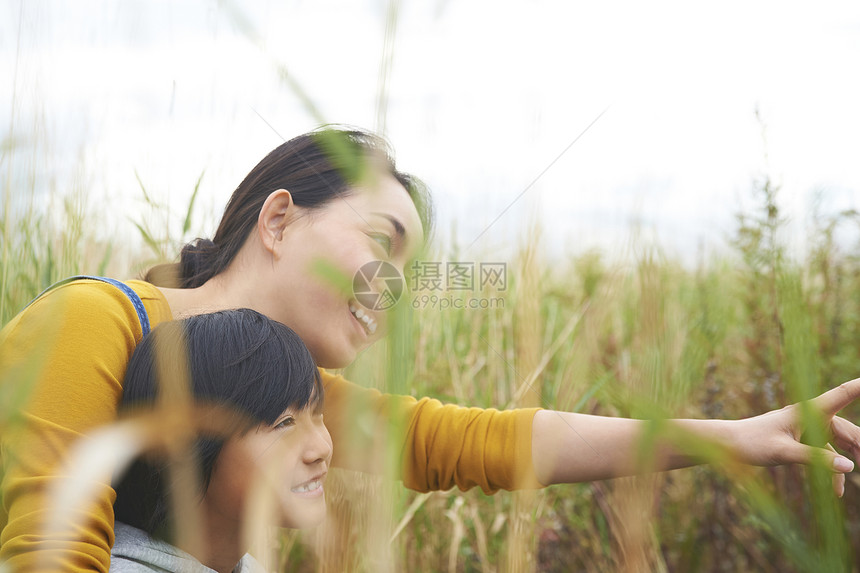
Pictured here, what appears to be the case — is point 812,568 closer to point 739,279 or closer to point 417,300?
point 417,300

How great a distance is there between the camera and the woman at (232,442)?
0.76m

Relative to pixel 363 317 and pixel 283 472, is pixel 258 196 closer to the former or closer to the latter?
pixel 363 317

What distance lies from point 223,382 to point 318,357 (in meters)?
0.18

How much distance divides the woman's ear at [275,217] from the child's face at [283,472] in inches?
10.7

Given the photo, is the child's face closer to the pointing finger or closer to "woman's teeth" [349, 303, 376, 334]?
"woman's teeth" [349, 303, 376, 334]

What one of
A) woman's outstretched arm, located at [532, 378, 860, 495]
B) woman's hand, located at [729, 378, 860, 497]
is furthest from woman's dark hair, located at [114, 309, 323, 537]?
woman's hand, located at [729, 378, 860, 497]

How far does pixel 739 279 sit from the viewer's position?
1.49m

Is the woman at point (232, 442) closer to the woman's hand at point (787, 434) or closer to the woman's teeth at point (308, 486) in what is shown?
the woman's teeth at point (308, 486)


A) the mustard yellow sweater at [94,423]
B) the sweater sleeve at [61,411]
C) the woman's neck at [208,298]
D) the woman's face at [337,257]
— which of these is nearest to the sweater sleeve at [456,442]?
the mustard yellow sweater at [94,423]

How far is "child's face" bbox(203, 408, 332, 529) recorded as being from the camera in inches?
30.5

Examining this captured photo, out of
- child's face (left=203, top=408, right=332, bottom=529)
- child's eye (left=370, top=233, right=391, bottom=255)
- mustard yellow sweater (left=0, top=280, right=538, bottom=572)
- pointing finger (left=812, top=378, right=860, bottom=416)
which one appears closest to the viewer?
mustard yellow sweater (left=0, top=280, right=538, bottom=572)

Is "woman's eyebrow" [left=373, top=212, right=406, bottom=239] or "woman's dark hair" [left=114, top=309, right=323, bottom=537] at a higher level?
"woman's eyebrow" [left=373, top=212, right=406, bottom=239]

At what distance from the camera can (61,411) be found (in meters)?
0.68

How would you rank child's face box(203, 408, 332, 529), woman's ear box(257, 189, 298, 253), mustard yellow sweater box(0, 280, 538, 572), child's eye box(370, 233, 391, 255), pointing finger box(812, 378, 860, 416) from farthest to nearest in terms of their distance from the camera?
woman's ear box(257, 189, 298, 253) → child's eye box(370, 233, 391, 255) → child's face box(203, 408, 332, 529) → pointing finger box(812, 378, 860, 416) → mustard yellow sweater box(0, 280, 538, 572)
